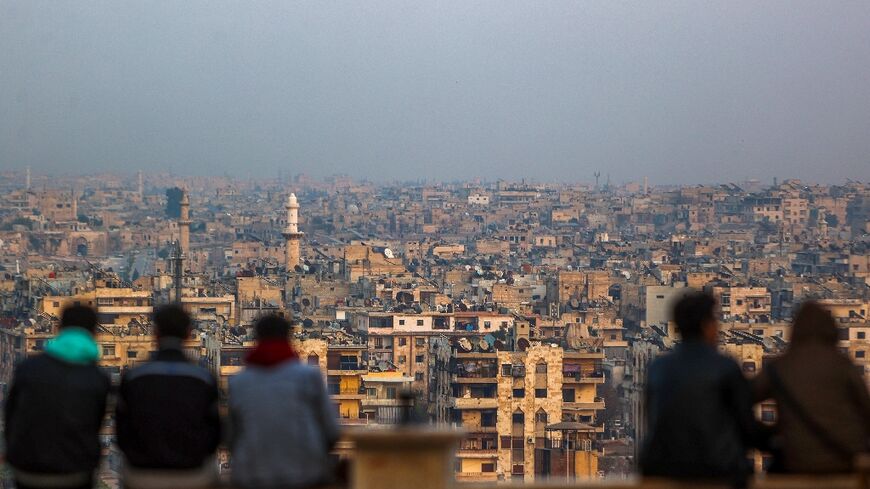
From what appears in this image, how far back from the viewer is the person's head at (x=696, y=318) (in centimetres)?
452

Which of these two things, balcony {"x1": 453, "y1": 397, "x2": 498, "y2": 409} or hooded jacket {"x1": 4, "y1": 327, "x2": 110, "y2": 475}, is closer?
hooded jacket {"x1": 4, "y1": 327, "x2": 110, "y2": 475}

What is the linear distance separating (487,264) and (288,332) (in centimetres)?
7528

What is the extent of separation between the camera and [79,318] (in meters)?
4.79

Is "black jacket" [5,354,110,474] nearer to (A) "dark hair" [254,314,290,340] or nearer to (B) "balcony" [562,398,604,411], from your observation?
(A) "dark hair" [254,314,290,340]

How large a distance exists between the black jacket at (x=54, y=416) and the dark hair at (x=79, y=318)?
0.10 meters

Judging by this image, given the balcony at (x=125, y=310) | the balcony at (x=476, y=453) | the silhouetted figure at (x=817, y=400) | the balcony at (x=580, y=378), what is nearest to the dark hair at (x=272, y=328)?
the silhouetted figure at (x=817, y=400)

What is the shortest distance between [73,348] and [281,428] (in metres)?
0.61

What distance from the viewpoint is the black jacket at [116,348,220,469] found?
465 cm

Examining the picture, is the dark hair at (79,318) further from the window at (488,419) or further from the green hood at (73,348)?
the window at (488,419)

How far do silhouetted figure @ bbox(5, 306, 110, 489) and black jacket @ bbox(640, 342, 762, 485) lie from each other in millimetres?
1303

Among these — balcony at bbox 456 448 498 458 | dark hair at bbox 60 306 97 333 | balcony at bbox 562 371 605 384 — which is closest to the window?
balcony at bbox 456 448 498 458

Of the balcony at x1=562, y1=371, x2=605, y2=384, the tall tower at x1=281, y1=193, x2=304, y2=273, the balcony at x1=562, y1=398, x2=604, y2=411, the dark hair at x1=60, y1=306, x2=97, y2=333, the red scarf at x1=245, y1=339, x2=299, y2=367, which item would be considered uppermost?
the tall tower at x1=281, y1=193, x2=304, y2=273

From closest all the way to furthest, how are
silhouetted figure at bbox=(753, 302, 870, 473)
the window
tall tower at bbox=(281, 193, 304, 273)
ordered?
silhouetted figure at bbox=(753, 302, 870, 473) < the window < tall tower at bbox=(281, 193, 304, 273)

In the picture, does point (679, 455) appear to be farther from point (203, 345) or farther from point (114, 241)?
point (114, 241)
